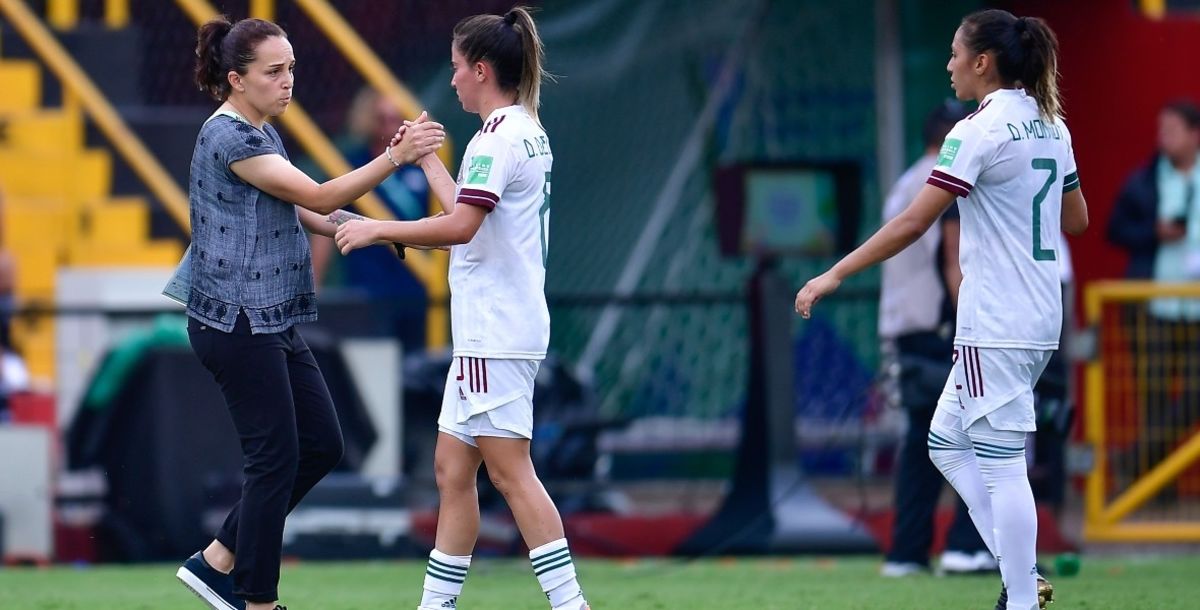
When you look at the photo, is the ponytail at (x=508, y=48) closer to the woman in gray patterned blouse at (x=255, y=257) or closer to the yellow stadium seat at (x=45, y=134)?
the woman in gray patterned blouse at (x=255, y=257)

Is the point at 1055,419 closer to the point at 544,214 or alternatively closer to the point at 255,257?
the point at 544,214

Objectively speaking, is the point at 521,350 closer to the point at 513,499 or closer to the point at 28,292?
the point at 513,499

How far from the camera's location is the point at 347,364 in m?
10.0

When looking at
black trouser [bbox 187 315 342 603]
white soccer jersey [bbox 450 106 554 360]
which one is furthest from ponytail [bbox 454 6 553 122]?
black trouser [bbox 187 315 342 603]

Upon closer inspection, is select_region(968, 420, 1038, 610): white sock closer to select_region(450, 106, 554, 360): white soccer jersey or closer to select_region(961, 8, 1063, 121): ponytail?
select_region(961, 8, 1063, 121): ponytail

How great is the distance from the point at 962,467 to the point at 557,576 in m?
1.39

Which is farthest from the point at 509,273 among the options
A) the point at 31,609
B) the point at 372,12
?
the point at 372,12

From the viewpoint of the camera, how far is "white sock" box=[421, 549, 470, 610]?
574cm

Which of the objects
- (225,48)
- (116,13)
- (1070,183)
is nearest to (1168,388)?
(1070,183)

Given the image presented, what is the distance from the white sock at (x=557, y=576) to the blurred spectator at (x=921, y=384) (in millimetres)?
2717

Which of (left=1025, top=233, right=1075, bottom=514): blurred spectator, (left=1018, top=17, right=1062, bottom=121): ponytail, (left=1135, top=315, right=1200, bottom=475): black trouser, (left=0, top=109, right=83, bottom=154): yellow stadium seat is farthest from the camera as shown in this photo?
(left=0, top=109, right=83, bottom=154): yellow stadium seat

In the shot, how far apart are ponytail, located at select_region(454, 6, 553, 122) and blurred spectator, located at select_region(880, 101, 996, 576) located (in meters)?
2.62

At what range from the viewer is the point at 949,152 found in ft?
18.6

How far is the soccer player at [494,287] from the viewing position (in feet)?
18.1
